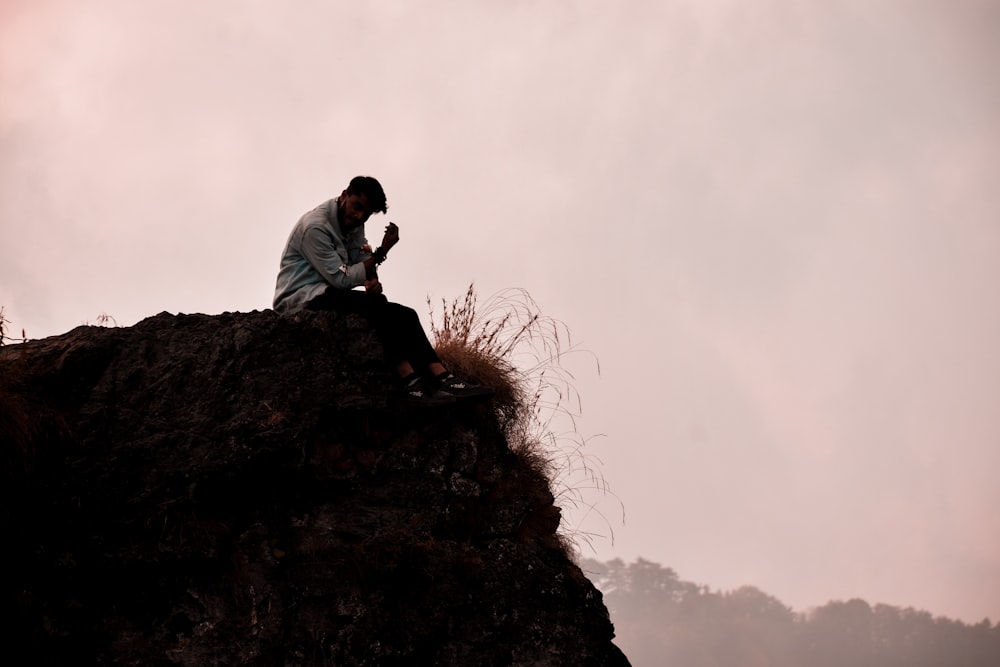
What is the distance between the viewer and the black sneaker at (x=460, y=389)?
610 centimetres

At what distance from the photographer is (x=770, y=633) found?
380ft

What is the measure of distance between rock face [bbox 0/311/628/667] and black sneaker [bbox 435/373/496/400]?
22cm

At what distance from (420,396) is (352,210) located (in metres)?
1.65

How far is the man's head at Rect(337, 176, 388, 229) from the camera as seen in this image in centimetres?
657

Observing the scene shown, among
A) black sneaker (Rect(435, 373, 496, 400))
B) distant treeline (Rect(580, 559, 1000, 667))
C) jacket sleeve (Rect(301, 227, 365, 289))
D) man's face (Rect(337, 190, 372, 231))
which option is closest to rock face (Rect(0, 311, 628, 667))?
black sneaker (Rect(435, 373, 496, 400))

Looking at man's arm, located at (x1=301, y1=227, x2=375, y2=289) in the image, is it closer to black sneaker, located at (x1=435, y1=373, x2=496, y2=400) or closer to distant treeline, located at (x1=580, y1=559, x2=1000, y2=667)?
black sneaker, located at (x1=435, y1=373, x2=496, y2=400)

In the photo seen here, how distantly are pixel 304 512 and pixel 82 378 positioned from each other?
5.82 ft

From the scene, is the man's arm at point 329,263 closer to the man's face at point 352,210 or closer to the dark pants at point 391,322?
the dark pants at point 391,322

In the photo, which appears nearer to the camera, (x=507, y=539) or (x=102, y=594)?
(x=102, y=594)

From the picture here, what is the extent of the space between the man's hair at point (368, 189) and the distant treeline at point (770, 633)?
94.3 m

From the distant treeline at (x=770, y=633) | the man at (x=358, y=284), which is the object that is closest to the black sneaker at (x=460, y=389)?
the man at (x=358, y=284)

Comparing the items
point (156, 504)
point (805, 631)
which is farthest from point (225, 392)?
point (805, 631)

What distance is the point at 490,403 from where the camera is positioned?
6750mm

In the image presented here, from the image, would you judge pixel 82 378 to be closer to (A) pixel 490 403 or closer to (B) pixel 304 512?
(B) pixel 304 512
